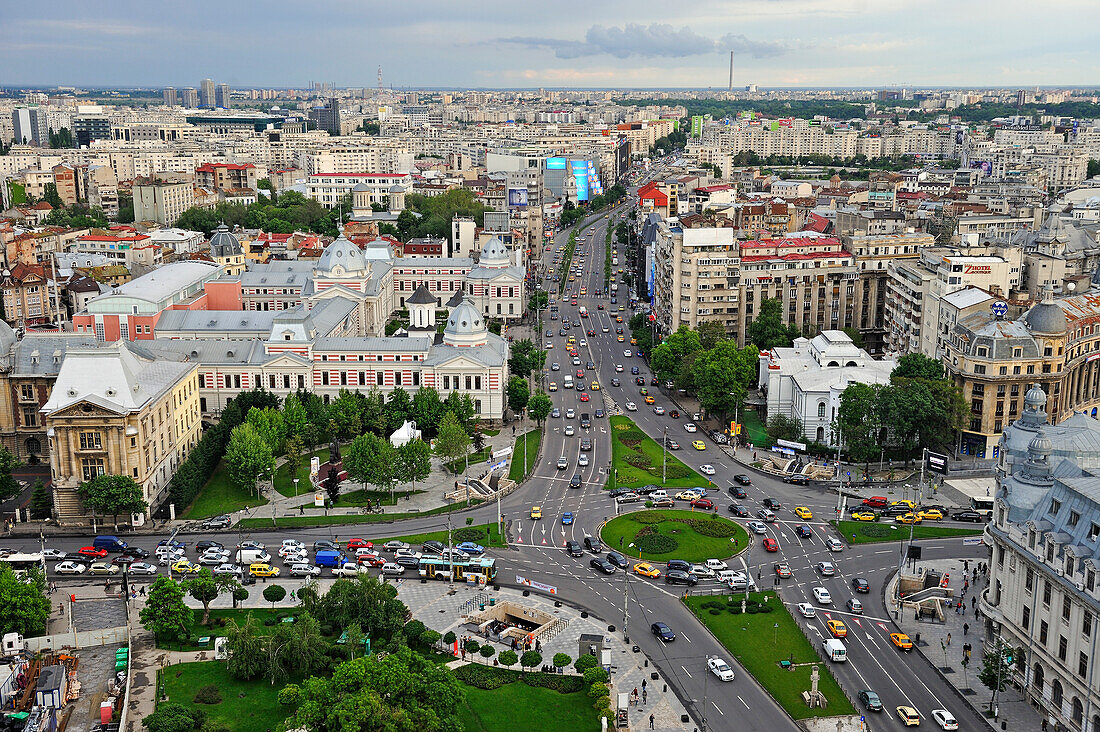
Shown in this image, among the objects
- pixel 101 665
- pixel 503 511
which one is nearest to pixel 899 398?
pixel 503 511

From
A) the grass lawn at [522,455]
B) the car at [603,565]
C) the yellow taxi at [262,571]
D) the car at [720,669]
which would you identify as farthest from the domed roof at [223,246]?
the car at [720,669]

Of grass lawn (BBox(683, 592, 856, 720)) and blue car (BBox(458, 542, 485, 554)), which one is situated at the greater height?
blue car (BBox(458, 542, 485, 554))

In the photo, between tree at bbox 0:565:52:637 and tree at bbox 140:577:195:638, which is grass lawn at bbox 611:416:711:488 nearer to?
tree at bbox 140:577:195:638

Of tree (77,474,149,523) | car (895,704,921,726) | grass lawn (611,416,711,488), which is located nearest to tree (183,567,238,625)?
tree (77,474,149,523)

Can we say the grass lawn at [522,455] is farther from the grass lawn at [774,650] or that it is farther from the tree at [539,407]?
the grass lawn at [774,650]

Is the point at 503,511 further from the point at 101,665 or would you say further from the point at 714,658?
the point at 101,665

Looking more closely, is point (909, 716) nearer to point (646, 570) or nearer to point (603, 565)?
point (646, 570)
